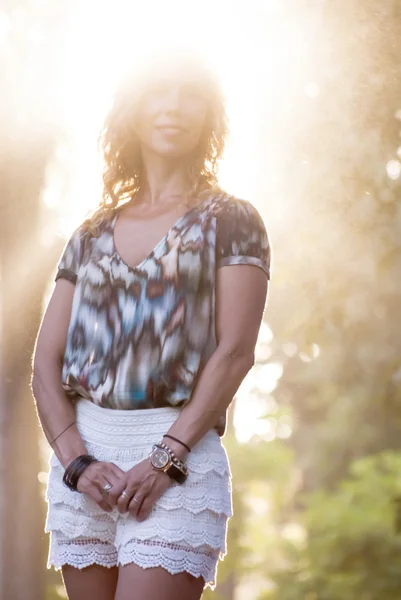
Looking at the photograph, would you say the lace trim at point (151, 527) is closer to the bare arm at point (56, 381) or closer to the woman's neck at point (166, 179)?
the bare arm at point (56, 381)

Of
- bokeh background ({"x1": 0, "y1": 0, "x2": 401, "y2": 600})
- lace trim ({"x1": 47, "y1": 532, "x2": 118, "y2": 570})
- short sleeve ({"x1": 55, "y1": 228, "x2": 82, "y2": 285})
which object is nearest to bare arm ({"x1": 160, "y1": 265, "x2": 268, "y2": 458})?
lace trim ({"x1": 47, "y1": 532, "x2": 118, "y2": 570})

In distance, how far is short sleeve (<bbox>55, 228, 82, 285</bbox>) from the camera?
3436mm

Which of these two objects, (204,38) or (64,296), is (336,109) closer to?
(204,38)

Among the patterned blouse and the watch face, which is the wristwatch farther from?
the patterned blouse

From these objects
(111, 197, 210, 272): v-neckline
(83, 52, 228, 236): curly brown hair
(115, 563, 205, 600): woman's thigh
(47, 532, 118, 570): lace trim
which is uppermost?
(83, 52, 228, 236): curly brown hair

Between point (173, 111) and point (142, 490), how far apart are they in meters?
1.07

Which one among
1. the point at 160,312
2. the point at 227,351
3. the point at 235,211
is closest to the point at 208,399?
the point at 227,351

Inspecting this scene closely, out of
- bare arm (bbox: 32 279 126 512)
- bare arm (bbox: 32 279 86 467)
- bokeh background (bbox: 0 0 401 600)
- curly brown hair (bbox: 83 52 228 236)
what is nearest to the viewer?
bare arm (bbox: 32 279 126 512)

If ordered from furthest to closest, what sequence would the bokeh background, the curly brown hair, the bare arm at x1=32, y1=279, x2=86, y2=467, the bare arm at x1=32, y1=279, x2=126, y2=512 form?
the bokeh background, the curly brown hair, the bare arm at x1=32, y1=279, x2=86, y2=467, the bare arm at x1=32, y1=279, x2=126, y2=512

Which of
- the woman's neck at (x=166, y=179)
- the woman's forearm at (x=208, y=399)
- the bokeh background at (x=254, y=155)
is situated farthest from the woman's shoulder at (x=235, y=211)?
the bokeh background at (x=254, y=155)

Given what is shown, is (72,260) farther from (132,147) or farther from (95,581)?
(95,581)

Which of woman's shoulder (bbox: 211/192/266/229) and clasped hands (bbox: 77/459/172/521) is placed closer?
clasped hands (bbox: 77/459/172/521)

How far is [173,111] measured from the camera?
331 centimetres

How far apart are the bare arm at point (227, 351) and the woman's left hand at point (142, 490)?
9 cm
